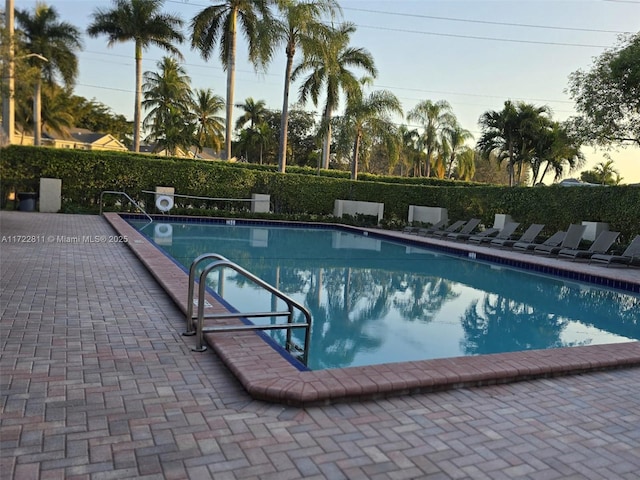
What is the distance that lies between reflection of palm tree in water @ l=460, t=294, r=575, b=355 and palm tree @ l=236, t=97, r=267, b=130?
42.4 meters

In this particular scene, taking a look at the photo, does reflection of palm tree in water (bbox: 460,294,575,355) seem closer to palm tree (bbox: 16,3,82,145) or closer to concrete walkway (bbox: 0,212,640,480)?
concrete walkway (bbox: 0,212,640,480)

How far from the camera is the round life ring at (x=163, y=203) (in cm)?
1852

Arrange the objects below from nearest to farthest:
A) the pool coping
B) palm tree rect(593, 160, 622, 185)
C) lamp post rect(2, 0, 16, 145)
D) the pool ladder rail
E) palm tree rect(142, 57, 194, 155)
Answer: the pool coping < the pool ladder rail < lamp post rect(2, 0, 16, 145) < palm tree rect(142, 57, 194, 155) < palm tree rect(593, 160, 622, 185)

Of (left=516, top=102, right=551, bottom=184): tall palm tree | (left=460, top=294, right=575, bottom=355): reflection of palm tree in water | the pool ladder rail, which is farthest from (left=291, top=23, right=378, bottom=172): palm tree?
the pool ladder rail

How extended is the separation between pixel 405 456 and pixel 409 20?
2348 centimetres

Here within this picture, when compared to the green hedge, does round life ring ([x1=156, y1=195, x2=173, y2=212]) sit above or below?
below

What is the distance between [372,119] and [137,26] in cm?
1324

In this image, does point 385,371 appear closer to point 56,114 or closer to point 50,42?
point 50,42

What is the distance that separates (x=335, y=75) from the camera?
77.7 ft

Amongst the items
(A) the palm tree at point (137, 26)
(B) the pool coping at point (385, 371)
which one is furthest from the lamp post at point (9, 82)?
(B) the pool coping at point (385, 371)

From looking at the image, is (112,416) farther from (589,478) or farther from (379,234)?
(379,234)

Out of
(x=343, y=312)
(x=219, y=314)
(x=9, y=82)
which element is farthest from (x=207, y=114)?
(x=219, y=314)

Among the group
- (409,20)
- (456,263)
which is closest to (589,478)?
(456,263)

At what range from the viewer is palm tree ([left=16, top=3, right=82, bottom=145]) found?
2847 cm
